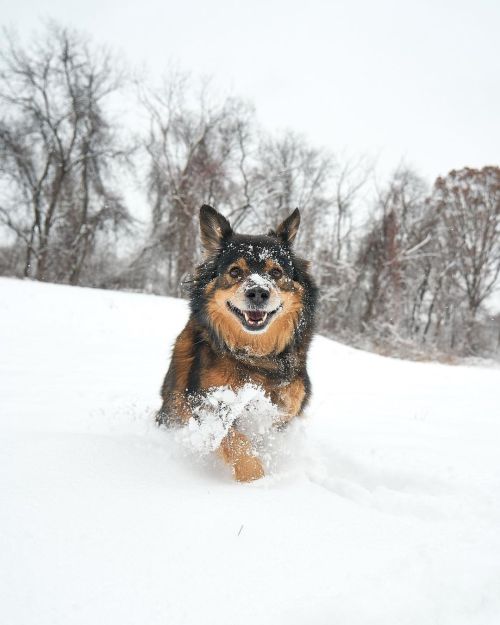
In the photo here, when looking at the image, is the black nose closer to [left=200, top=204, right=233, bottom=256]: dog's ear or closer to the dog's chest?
the dog's chest

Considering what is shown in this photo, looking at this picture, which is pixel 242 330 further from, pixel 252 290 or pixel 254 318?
pixel 252 290

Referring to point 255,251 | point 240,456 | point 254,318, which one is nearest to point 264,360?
point 254,318

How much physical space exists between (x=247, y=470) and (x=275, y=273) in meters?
1.59

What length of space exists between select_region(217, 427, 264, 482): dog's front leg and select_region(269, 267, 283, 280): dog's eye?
1295 millimetres

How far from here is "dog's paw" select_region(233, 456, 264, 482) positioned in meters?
2.63

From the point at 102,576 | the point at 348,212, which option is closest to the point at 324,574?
the point at 102,576

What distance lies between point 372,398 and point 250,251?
3.54m

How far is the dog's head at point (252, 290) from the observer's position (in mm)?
3123

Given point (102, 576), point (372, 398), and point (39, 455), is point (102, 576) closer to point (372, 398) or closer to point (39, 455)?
point (39, 455)

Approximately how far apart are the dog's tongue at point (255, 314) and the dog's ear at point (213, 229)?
0.79 m

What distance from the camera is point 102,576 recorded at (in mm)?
1475

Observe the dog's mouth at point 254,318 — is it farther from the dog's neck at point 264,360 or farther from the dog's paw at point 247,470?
the dog's paw at point 247,470

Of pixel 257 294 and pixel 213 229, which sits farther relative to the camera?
pixel 213 229

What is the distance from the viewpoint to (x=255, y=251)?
11.2 feet
